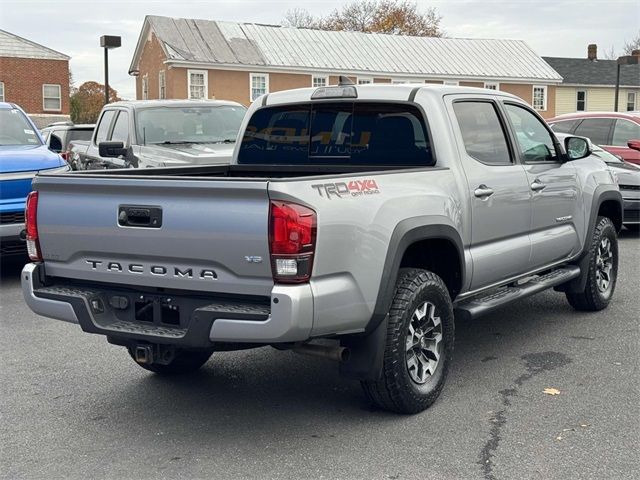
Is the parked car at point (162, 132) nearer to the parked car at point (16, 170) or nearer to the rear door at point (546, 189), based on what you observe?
the parked car at point (16, 170)

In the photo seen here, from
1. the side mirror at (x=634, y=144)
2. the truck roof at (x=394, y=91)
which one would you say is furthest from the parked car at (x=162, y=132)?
the side mirror at (x=634, y=144)

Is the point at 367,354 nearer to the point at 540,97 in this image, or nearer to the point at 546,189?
the point at 546,189

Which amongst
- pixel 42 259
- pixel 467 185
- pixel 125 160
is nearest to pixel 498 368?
pixel 467 185

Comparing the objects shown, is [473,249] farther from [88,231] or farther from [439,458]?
[88,231]

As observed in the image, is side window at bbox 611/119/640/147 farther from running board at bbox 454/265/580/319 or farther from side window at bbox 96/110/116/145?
side window at bbox 96/110/116/145

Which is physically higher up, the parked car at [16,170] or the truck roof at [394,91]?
the truck roof at [394,91]

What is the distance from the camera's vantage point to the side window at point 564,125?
14539mm

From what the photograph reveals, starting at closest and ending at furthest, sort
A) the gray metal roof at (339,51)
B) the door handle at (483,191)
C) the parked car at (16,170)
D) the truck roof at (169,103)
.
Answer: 1. the door handle at (483,191)
2. the parked car at (16,170)
3. the truck roof at (169,103)
4. the gray metal roof at (339,51)

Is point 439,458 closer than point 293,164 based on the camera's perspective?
Yes

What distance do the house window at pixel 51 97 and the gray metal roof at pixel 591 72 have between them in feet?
101

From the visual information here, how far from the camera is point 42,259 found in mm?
4914

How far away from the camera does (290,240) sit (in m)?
3.99

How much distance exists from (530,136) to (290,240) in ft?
10.4

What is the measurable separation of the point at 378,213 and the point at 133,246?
1.33 meters
